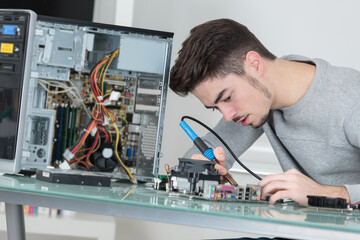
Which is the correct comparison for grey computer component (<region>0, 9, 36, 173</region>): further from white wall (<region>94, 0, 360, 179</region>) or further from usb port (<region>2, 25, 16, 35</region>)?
white wall (<region>94, 0, 360, 179</region>)

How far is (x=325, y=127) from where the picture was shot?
1623 mm

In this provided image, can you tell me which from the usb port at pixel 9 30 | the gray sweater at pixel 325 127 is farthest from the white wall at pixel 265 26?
the usb port at pixel 9 30

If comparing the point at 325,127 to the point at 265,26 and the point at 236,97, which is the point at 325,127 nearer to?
the point at 236,97

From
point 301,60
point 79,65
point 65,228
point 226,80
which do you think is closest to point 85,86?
point 79,65

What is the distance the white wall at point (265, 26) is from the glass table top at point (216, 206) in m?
1.47

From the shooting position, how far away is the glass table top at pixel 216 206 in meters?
0.93

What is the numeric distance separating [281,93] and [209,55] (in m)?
0.28

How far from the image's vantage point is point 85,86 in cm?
162

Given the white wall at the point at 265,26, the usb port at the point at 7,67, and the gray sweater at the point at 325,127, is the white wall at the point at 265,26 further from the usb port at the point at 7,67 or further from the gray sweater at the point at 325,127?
the usb port at the point at 7,67

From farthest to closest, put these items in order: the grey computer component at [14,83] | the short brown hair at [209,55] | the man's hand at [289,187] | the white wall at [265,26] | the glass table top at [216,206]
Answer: the white wall at [265,26]
the short brown hair at [209,55]
the grey computer component at [14,83]
the man's hand at [289,187]
the glass table top at [216,206]

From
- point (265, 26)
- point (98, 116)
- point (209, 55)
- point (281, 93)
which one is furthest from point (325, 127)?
point (265, 26)

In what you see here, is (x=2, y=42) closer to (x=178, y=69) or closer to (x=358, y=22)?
(x=178, y=69)

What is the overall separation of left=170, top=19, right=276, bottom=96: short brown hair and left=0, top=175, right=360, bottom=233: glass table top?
41 cm

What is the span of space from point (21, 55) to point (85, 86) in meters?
0.28
